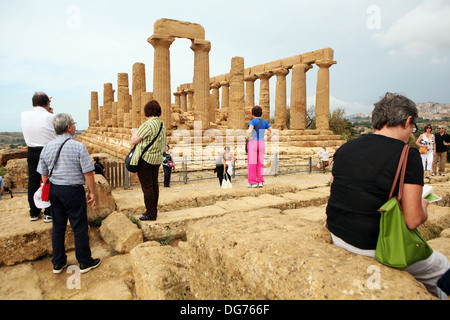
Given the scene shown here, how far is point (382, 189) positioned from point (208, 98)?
1665 centimetres

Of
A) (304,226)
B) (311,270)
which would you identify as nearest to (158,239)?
(304,226)

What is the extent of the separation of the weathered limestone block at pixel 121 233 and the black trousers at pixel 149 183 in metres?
0.30

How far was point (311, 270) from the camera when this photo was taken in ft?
5.09

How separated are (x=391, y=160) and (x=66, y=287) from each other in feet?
9.52

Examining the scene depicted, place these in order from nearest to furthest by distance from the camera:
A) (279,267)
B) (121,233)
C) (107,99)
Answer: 1. (279,267)
2. (121,233)
3. (107,99)

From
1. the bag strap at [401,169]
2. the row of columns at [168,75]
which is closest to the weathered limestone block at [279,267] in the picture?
the bag strap at [401,169]

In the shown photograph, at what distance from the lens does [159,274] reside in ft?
7.61

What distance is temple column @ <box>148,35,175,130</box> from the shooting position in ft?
52.7

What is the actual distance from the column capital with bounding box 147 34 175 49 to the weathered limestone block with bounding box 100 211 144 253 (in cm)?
1435

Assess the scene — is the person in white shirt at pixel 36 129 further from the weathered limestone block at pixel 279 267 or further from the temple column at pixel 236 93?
the temple column at pixel 236 93

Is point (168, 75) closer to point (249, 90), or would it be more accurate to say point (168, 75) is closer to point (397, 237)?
point (249, 90)

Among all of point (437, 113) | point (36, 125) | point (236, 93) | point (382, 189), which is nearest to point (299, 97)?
point (236, 93)

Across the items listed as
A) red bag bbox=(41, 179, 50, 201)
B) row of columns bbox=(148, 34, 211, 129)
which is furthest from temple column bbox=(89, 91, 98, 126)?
red bag bbox=(41, 179, 50, 201)
